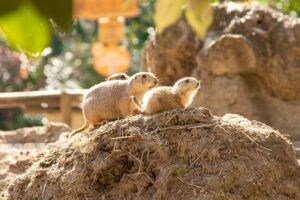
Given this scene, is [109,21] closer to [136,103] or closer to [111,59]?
[136,103]

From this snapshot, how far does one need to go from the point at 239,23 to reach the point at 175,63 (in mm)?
973

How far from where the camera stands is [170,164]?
4.37 m

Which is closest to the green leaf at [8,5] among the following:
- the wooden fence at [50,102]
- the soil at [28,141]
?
the soil at [28,141]

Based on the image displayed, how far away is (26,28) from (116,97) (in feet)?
17.1

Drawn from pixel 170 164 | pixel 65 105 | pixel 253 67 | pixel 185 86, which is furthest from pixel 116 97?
pixel 65 105

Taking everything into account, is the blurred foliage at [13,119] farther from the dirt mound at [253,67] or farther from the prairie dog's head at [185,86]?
the prairie dog's head at [185,86]

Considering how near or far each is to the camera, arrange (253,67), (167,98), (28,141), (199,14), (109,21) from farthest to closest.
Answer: (28,141) → (253,67) → (167,98) → (109,21) → (199,14)

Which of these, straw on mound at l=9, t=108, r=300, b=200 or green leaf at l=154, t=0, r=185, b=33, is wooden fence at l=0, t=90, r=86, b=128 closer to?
straw on mound at l=9, t=108, r=300, b=200

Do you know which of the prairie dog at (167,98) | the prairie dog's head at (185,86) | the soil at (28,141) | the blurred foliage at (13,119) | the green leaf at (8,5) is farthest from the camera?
the blurred foliage at (13,119)

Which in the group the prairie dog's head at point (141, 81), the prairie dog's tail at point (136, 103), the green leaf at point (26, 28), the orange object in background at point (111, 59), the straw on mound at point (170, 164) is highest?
the orange object in background at point (111, 59)

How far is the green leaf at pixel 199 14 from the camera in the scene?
2.09 ft

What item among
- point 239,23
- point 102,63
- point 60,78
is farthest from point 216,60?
point 60,78

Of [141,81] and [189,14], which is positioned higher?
[141,81]

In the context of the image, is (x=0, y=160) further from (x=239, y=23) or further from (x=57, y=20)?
(x=57, y=20)
